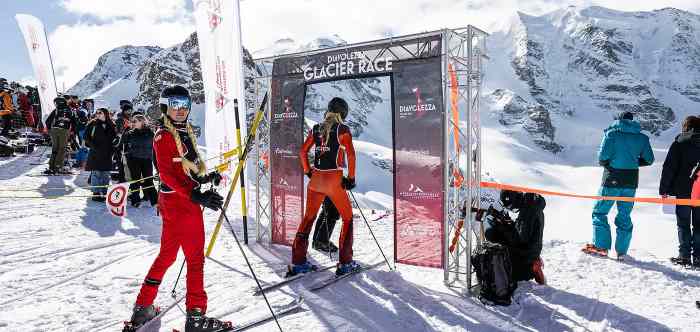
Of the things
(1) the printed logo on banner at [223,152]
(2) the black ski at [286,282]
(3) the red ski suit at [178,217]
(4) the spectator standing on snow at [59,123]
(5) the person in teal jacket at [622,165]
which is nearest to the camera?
(3) the red ski suit at [178,217]

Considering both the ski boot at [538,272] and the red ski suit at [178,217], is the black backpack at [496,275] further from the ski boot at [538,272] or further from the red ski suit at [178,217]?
the red ski suit at [178,217]

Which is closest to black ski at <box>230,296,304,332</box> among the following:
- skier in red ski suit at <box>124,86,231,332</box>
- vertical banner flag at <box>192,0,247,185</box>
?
skier in red ski suit at <box>124,86,231,332</box>

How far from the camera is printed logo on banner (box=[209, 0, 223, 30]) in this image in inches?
334

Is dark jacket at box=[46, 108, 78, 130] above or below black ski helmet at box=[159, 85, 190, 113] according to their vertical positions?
above

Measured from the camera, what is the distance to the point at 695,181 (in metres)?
6.28

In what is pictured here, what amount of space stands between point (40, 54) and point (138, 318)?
52.3 feet

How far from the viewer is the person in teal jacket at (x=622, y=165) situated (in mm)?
6535

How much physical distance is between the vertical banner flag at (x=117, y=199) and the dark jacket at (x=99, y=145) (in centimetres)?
399

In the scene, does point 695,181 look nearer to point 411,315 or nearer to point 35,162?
point 411,315

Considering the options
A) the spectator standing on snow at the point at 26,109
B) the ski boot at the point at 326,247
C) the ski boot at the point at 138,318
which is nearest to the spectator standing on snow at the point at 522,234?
the ski boot at the point at 326,247

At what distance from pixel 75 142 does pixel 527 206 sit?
15.7 m

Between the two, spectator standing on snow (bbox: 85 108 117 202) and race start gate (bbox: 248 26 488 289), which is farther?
spectator standing on snow (bbox: 85 108 117 202)

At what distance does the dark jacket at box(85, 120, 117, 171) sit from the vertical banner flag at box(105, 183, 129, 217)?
3.99 metres

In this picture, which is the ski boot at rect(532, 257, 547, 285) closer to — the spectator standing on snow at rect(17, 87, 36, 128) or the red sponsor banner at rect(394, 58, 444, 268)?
the red sponsor banner at rect(394, 58, 444, 268)
